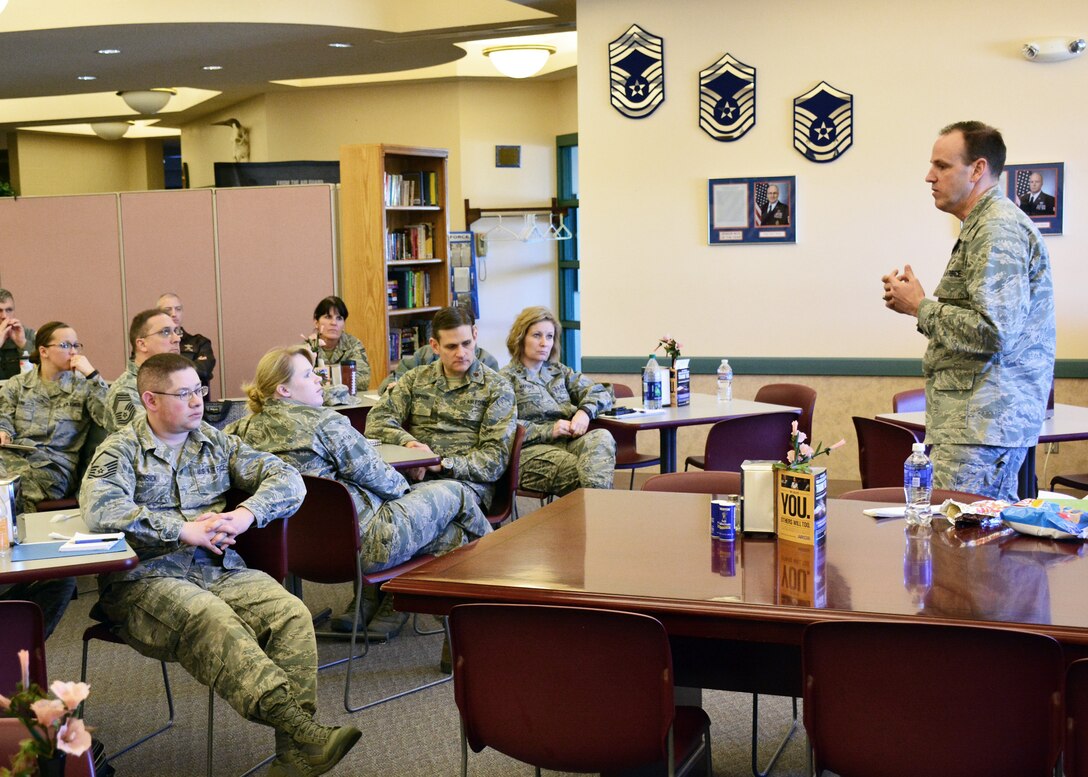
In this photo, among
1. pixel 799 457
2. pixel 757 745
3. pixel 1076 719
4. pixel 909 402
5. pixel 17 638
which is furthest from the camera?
pixel 909 402

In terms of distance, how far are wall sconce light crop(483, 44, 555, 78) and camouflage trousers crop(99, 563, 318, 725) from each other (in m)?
6.36

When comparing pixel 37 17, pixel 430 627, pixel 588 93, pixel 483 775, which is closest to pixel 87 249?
pixel 37 17

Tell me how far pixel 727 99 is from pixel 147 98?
7153 mm

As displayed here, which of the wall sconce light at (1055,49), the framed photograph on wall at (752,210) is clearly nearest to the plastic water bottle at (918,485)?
the framed photograph on wall at (752,210)

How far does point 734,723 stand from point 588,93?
4994mm

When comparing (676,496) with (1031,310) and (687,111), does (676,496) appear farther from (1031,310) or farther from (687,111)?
(687,111)

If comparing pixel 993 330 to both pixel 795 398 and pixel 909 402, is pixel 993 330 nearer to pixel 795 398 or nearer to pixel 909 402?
pixel 909 402

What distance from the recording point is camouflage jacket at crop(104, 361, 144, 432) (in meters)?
5.36

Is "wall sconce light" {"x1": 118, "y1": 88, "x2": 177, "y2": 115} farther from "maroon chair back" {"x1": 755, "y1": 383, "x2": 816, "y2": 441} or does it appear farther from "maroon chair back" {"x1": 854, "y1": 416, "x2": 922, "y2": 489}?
"maroon chair back" {"x1": 854, "y1": 416, "x2": 922, "y2": 489}

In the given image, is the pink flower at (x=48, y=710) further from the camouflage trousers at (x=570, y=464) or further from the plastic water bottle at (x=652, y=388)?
the plastic water bottle at (x=652, y=388)

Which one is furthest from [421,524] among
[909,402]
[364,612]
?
[909,402]

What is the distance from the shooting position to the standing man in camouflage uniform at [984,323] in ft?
11.9

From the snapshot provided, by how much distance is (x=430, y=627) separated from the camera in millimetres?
5062

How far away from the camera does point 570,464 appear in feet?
18.6
